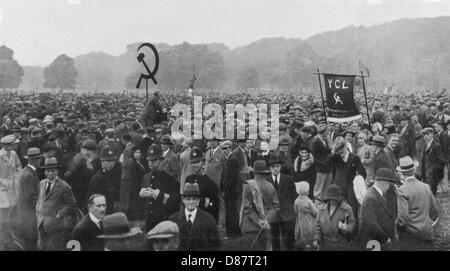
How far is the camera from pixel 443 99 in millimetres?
16078

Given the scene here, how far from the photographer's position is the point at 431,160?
10492mm

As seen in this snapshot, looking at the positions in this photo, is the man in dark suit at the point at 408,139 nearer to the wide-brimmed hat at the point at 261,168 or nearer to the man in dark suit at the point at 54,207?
the wide-brimmed hat at the point at 261,168

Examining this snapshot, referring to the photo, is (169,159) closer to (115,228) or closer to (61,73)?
(115,228)

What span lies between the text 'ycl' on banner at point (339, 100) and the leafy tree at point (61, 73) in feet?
20.9

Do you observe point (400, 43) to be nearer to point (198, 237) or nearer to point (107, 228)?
point (198, 237)

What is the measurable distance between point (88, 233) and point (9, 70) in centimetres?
942

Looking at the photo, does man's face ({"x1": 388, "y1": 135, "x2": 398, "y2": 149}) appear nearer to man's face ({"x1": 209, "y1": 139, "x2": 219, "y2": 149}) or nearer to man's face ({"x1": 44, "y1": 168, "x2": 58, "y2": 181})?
man's face ({"x1": 209, "y1": 139, "x2": 219, "y2": 149})

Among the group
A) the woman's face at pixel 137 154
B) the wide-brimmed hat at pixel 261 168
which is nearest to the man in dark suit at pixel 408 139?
the wide-brimmed hat at pixel 261 168

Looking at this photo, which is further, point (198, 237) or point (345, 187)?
point (345, 187)

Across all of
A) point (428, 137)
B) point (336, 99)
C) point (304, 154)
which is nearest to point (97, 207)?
point (304, 154)

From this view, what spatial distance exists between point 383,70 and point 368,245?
10267 mm

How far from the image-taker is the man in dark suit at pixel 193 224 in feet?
20.3

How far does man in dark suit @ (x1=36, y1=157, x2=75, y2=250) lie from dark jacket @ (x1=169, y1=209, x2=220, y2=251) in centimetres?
182
